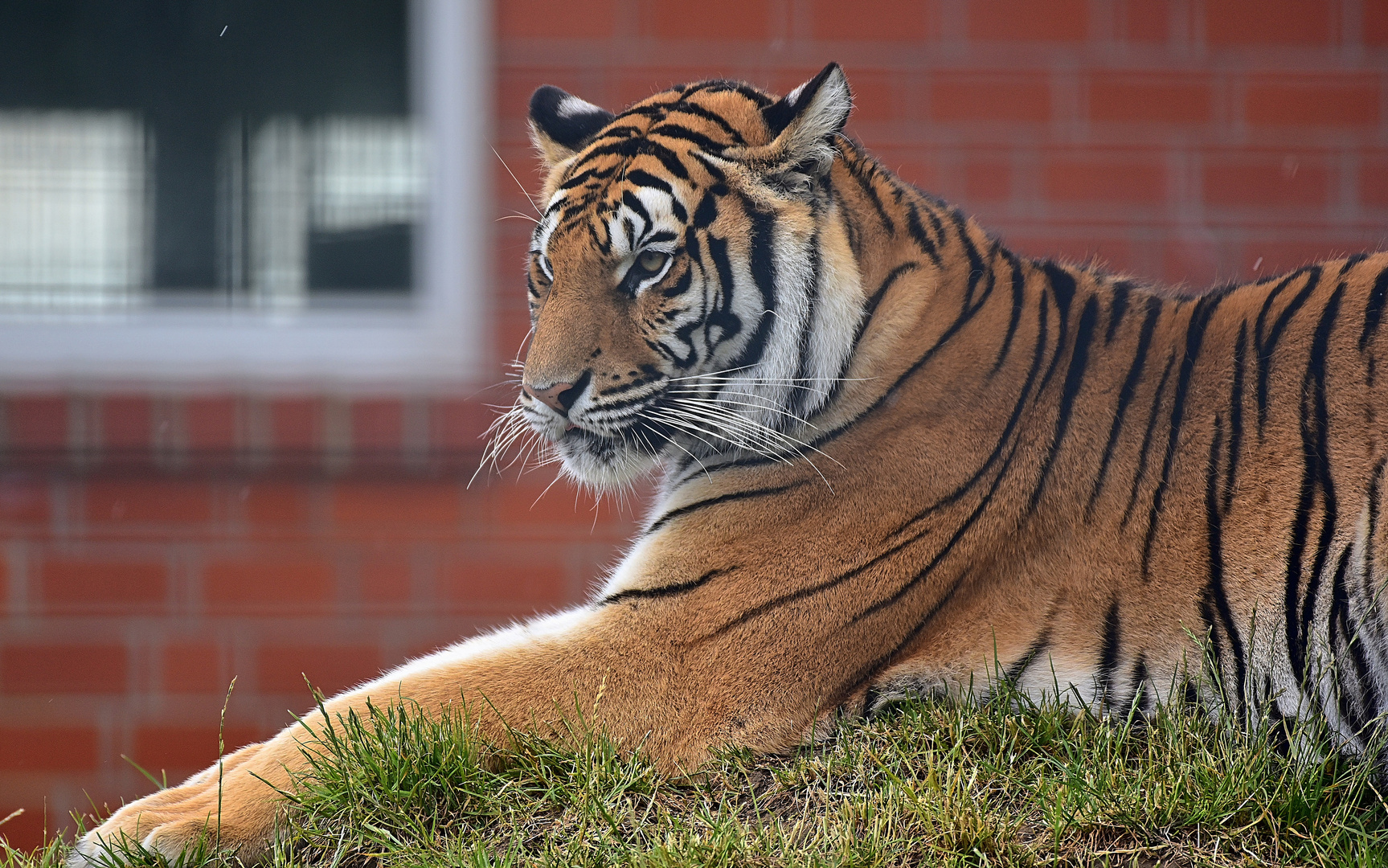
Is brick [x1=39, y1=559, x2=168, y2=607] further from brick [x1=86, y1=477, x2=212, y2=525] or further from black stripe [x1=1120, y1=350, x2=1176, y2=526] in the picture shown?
black stripe [x1=1120, y1=350, x2=1176, y2=526]

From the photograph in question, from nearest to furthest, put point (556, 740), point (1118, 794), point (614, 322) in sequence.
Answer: point (1118, 794) → point (556, 740) → point (614, 322)

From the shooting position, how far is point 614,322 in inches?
89.4

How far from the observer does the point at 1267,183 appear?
129 inches

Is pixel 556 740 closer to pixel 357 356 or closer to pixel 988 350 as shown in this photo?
pixel 988 350

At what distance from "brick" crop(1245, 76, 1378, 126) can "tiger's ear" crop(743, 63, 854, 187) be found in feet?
5.56

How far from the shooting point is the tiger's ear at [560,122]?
2.60 m

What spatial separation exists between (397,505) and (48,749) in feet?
3.92

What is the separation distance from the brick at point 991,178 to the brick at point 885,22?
39 centimetres

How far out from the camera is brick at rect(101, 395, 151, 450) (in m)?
3.13

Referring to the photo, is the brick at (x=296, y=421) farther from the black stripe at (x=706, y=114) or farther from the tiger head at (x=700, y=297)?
the black stripe at (x=706, y=114)

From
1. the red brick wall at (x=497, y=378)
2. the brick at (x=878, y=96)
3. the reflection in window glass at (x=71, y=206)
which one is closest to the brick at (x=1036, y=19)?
the red brick wall at (x=497, y=378)

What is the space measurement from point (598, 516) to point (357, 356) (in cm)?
80

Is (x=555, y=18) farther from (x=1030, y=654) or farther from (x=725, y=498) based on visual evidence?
(x=1030, y=654)

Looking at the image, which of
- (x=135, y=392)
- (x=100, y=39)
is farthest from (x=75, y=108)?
(x=135, y=392)
